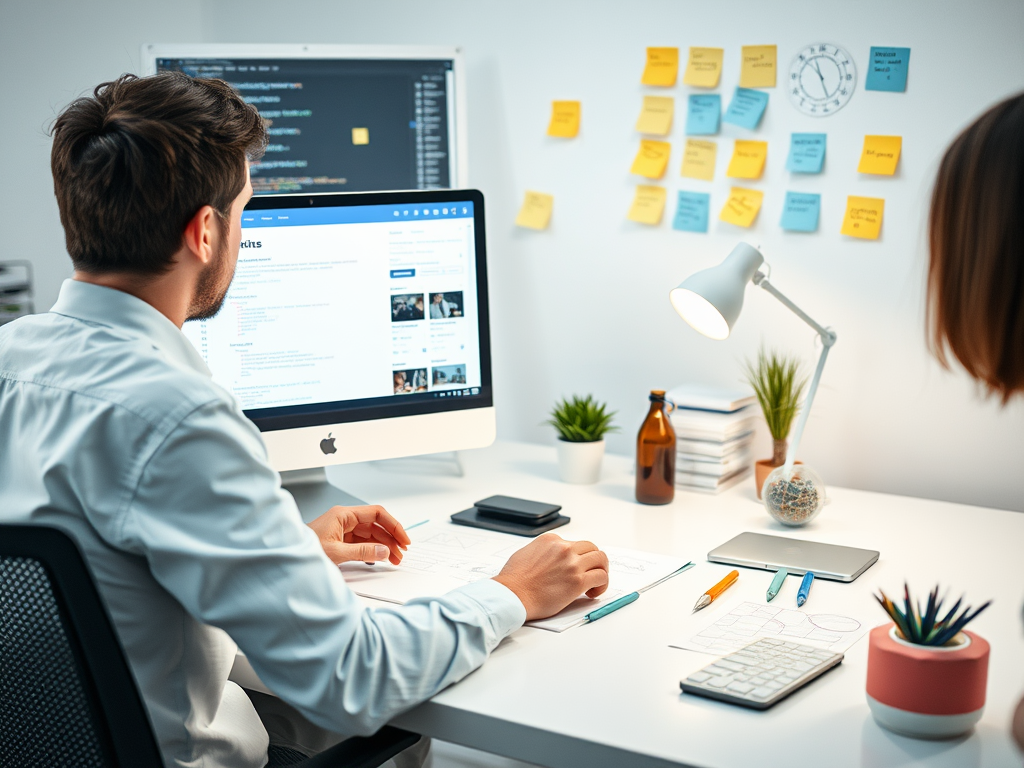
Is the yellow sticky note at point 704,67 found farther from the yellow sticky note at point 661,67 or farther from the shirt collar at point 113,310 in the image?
the shirt collar at point 113,310

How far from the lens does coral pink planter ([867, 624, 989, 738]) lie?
86cm

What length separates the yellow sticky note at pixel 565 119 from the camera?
1930 millimetres

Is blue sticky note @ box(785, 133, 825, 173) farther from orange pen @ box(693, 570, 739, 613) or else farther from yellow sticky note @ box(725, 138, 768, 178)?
orange pen @ box(693, 570, 739, 613)

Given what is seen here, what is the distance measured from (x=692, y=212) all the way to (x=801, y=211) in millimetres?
204

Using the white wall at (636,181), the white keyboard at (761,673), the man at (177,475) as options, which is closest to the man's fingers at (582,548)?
the man at (177,475)

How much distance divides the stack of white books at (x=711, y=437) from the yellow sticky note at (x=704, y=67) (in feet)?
1.85

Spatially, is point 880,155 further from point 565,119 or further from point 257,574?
point 257,574

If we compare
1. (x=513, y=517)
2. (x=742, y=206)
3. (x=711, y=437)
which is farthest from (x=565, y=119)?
(x=513, y=517)

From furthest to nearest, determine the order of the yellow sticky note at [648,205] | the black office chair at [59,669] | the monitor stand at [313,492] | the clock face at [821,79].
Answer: the yellow sticky note at [648,205], the clock face at [821,79], the monitor stand at [313,492], the black office chair at [59,669]

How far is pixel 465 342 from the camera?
1.62m

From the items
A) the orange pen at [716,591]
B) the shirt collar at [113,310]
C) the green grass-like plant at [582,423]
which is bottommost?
the orange pen at [716,591]

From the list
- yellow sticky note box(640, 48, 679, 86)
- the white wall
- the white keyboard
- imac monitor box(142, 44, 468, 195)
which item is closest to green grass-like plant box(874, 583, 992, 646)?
the white keyboard

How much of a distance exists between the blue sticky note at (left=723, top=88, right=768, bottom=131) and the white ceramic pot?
2.04ft

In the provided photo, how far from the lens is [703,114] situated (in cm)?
179
